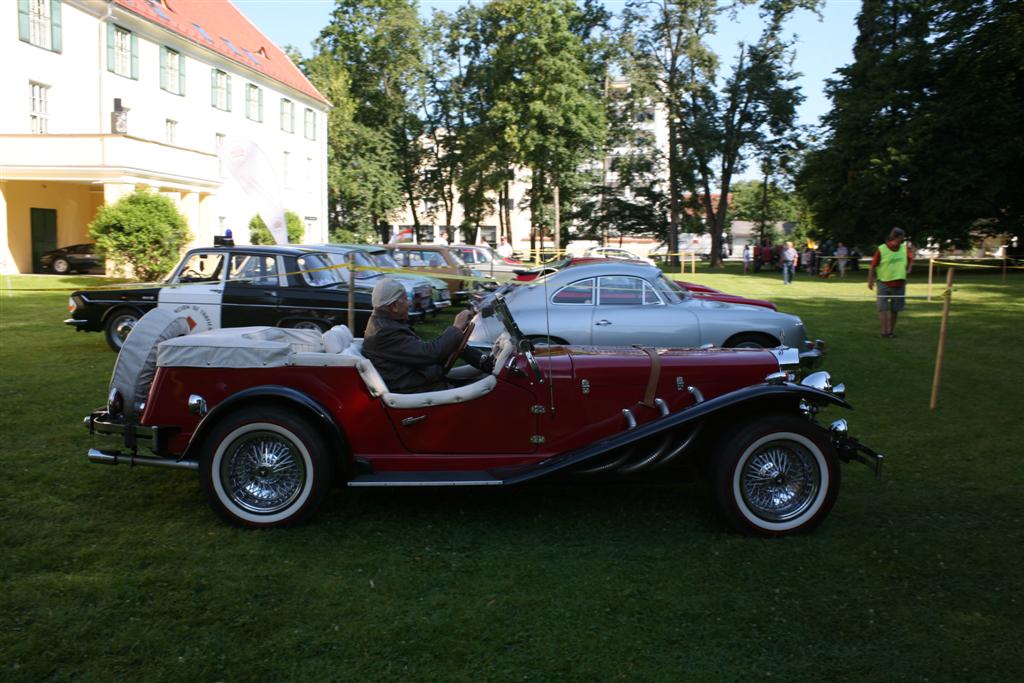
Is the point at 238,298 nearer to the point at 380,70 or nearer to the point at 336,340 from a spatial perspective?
the point at 336,340

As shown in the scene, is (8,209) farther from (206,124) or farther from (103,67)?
(206,124)

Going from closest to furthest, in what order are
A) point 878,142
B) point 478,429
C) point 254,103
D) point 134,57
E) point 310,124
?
point 478,429 → point 134,57 → point 878,142 → point 254,103 → point 310,124

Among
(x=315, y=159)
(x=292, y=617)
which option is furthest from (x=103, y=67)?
(x=292, y=617)

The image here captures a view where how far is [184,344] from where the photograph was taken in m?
4.66

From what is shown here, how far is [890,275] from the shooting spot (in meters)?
12.7

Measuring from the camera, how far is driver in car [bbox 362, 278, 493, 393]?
485cm

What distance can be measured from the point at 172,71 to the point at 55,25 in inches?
272

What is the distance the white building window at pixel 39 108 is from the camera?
2611 cm

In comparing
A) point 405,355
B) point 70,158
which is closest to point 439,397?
point 405,355

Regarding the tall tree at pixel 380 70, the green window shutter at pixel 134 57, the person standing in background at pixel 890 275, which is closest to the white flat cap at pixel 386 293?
the person standing in background at pixel 890 275

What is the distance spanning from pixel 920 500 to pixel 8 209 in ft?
98.9

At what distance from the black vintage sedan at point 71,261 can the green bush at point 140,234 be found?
227 inches

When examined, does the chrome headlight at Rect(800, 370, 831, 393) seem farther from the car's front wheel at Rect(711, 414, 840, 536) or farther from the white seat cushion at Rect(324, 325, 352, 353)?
the white seat cushion at Rect(324, 325, 352, 353)

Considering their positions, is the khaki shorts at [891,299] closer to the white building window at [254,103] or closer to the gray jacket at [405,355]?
the gray jacket at [405,355]
